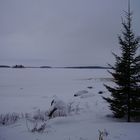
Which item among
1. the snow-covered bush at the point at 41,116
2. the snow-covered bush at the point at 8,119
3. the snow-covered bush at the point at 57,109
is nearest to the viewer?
the snow-covered bush at the point at 8,119

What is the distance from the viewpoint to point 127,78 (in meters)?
8.74

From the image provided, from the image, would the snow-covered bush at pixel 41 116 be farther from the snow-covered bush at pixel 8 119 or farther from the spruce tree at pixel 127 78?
the spruce tree at pixel 127 78

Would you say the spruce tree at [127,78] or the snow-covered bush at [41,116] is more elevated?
the spruce tree at [127,78]

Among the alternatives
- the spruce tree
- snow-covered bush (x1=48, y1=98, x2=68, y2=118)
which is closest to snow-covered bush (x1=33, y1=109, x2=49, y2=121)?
snow-covered bush (x1=48, y1=98, x2=68, y2=118)

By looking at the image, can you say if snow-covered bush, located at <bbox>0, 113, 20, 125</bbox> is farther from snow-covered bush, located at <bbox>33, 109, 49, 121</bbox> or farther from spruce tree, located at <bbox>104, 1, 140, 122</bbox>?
spruce tree, located at <bbox>104, 1, 140, 122</bbox>

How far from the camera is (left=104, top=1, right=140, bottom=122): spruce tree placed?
863cm

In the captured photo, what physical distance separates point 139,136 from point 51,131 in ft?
8.63

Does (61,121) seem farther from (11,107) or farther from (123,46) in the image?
(11,107)

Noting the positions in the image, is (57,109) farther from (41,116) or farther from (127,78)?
(127,78)

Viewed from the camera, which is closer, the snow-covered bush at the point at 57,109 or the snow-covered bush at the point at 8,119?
the snow-covered bush at the point at 8,119

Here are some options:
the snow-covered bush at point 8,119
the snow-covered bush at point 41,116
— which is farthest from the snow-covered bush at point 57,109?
the snow-covered bush at point 8,119

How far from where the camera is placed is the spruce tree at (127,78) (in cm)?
863

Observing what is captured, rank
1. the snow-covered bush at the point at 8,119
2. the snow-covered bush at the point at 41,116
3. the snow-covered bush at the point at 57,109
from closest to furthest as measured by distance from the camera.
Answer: the snow-covered bush at the point at 8,119, the snow-covered bush at the point at 41,116, the snow-covered bush at the point at 57,109

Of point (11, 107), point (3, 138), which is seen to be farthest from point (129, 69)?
point (11, 107)
